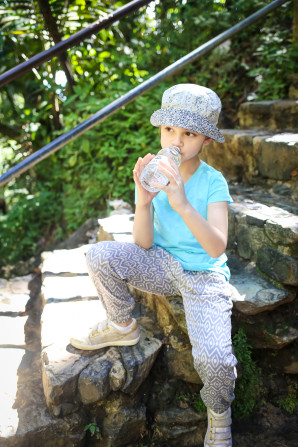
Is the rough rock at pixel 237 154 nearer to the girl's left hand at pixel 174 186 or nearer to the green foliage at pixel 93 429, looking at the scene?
the girl's left hand at pixel 174 186

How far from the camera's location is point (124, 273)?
175 centimetres

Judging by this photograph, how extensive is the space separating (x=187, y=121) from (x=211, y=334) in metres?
0.84

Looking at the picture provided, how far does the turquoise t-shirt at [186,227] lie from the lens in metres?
1.72

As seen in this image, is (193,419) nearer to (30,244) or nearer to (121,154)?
(121,154)

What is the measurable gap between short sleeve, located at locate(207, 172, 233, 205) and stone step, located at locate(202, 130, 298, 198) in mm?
887

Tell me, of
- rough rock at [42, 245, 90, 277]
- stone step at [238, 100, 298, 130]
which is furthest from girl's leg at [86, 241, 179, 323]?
stone step at [238, 100, 298, 130]

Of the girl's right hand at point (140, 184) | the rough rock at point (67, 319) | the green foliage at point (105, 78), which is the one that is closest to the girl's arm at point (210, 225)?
the girl's right hand at point (140, 184)

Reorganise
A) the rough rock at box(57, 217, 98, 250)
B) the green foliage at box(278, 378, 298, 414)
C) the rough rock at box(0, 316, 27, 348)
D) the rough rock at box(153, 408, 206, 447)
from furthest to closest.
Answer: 1. the rough rock at box(57, 217, 98, 250)
2. the rough rock at box(0, 316, 27, 348)
3. the green foliage at box(278, 378, 298, 414)
4. the rough rock at box(153, 408, 206, 447)

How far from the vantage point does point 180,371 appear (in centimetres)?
190

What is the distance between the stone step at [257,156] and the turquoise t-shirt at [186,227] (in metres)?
0.85

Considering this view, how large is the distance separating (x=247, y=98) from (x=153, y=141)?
0.95m

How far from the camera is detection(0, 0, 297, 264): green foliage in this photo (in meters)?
3.82

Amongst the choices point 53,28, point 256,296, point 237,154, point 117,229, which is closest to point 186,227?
point 256,296

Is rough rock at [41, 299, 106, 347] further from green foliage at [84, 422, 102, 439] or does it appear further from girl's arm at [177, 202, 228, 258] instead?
girl's arm at [177, 202, 228, 258]
